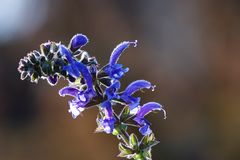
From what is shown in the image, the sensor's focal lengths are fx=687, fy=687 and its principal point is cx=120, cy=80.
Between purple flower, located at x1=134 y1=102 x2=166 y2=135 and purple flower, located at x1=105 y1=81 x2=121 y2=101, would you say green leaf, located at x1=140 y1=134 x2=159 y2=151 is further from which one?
purple flower, located at x1=105 y1=81 x2=121 y2=101

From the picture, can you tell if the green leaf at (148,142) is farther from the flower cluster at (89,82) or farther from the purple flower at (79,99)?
the purple flower at (79,99)

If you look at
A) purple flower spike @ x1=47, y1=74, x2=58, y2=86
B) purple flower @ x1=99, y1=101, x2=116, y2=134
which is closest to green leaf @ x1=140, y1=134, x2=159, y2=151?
purple flower @ x1=99, y1=101, x2=116, y2=134

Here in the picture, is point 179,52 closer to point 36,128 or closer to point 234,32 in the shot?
point 234,32

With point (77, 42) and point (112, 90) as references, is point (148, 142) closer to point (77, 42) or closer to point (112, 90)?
point (112, 90)

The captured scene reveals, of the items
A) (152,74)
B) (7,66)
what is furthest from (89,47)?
(7,66)

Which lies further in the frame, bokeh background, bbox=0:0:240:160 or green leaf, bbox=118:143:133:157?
bokeh background, bbox=0:0:240:160

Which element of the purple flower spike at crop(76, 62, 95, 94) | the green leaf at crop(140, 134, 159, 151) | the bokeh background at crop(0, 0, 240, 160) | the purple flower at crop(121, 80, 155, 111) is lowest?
the green leaf at crop(140, 134, 159, 151)
